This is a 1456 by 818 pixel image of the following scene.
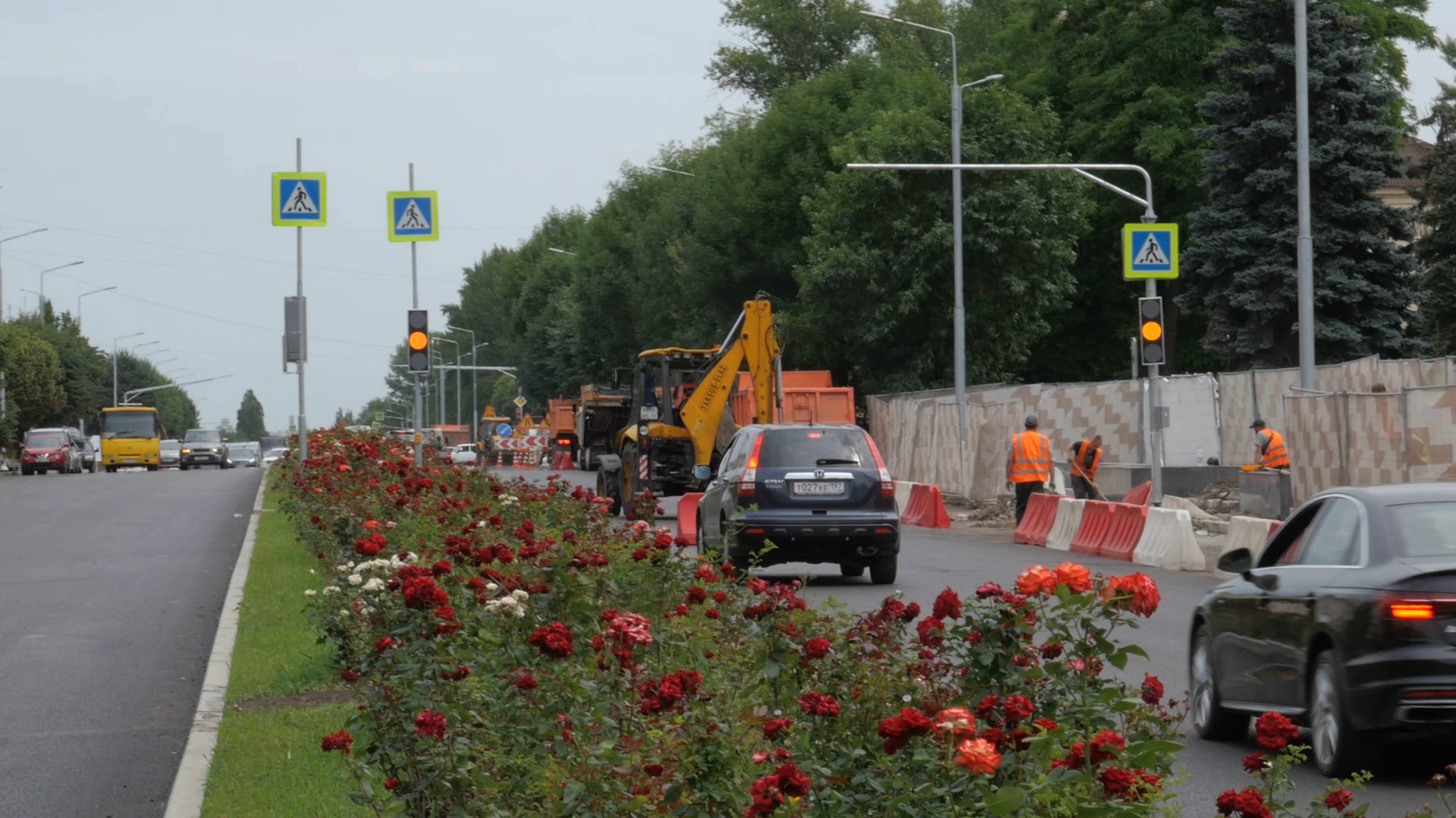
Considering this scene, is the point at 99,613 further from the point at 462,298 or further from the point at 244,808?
the point at 462,298

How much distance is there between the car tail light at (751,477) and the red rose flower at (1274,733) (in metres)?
15.2

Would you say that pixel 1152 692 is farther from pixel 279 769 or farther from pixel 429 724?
pixel 279 769

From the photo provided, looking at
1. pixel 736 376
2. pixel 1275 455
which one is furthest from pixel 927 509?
pixel 1275 455

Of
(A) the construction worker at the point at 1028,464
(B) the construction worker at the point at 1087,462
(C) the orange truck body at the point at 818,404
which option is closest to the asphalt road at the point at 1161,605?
(A) the construction worker at the point at 1028,464

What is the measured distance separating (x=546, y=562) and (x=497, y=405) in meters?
149

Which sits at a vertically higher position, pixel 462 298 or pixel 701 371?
pixel 462 298

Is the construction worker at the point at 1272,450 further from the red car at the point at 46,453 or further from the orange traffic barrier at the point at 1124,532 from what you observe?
the red car at the point at 46,453

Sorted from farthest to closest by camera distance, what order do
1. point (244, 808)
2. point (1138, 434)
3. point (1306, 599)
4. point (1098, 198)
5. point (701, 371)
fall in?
point (1098, 198) → point (1138, 434) → point (701, 371) → point (1306, 599) → point (244, 808)

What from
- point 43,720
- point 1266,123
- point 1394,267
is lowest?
point 43,720

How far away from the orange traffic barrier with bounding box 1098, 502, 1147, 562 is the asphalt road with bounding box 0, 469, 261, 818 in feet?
33.5

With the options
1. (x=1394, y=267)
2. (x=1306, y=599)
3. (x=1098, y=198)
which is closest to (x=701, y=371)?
(x=1394, y=267)

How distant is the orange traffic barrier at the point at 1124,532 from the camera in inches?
942

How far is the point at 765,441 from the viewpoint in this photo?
65.7 feet

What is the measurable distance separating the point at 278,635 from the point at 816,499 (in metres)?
6.68
